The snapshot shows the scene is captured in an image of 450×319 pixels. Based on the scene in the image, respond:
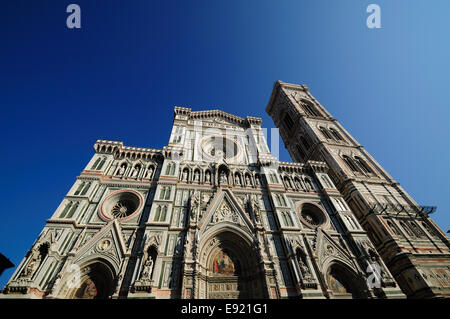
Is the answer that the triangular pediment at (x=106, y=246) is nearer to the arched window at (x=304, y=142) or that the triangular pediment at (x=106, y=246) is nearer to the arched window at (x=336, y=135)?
the arched window at (x=304, y=142)

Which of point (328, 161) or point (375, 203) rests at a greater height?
point (328, 161)

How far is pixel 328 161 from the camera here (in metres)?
24.2

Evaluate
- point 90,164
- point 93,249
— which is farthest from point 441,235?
point 90,164

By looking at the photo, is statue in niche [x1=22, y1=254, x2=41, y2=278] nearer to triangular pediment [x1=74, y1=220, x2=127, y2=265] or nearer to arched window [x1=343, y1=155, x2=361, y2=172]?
triangular pediment [x1=74, y1=220, x2=127, y2=265]

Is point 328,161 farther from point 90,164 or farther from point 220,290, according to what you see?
point 90,164

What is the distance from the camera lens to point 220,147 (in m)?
23.5

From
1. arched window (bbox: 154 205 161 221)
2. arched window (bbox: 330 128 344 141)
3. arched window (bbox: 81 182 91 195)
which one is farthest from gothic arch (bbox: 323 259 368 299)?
arched window (bbox: 330 128 344 141)

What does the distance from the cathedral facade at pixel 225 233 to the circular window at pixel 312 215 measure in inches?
3.7

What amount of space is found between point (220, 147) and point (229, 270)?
1361 cm

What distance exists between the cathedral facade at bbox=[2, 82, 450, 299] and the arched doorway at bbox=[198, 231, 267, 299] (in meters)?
0.07

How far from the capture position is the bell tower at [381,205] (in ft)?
47.7

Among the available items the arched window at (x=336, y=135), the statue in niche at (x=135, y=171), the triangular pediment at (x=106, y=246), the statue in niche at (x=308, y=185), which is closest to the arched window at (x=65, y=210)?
the triangular pediment at (x=106, y=246)
